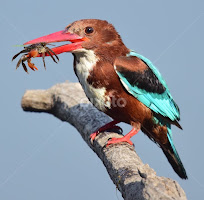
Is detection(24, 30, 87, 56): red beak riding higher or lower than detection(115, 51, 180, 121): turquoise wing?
higher

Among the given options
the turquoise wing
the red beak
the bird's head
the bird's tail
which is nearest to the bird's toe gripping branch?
the turquoise wing

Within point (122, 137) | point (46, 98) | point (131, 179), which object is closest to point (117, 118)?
point (122, 137)

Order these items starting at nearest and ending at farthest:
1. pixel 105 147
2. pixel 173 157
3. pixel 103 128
Result: pixel 105 147, pixel 103 128, pixel 173 157

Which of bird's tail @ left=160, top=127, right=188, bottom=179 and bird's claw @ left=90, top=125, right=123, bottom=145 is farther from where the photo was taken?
bird's tail @ left=160, top=127, right=188, bottom=179

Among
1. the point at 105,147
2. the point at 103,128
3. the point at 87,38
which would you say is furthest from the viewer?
the point at 103,128

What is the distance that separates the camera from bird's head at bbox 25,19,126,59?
3.39 m

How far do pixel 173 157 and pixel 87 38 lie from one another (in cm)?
142

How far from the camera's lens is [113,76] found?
3.45 meters

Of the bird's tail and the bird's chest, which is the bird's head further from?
the bird's tail

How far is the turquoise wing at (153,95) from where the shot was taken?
348 centimetres

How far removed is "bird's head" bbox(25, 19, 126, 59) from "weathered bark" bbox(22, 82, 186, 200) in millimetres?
747

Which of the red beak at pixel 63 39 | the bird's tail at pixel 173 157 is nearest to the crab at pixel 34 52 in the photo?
the red beak at pixel 63 39

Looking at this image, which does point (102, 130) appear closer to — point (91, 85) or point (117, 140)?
point (117, 140)

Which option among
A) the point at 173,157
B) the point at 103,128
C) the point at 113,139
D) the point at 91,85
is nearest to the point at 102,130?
the point at 103,128
